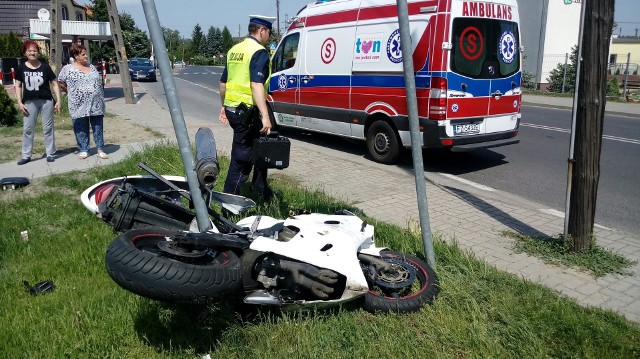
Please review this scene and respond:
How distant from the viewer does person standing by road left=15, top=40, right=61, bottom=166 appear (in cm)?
765

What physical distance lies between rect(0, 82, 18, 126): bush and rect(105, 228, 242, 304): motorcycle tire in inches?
455

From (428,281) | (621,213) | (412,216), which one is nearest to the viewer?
(428,281)

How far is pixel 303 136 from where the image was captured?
39.1ft

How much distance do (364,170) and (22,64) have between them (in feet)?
17.5

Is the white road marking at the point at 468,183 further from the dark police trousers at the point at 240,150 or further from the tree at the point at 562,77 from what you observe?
the tree at the point at 562,77

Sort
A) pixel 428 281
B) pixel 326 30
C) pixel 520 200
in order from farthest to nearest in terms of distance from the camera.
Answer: pixel 326 30, pixel 520 200, pixel 428 281

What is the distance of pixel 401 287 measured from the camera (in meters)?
3.30

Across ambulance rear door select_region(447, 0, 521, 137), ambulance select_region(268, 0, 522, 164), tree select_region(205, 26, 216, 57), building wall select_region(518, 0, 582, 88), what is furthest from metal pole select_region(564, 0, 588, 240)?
tree select_region(205, 26, 216, 57)

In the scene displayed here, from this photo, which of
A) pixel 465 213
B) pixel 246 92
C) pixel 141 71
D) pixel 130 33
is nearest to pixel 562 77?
pixel 465 213

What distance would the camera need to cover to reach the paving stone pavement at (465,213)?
3.88 meters

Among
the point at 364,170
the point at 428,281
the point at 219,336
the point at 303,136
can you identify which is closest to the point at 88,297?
the point at 219,336

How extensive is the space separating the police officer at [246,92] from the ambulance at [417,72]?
96.5 inches

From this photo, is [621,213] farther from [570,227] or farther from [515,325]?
[515,325]

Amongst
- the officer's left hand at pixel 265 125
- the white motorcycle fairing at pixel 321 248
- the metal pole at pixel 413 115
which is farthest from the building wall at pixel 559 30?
the white motorcycle fairing at pixel 321 248
